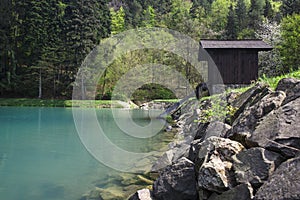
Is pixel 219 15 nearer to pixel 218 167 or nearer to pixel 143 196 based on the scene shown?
pixel 143 196

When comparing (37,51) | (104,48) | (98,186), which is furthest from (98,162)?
(37,51)

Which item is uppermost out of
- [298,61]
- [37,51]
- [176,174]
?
[37,51]

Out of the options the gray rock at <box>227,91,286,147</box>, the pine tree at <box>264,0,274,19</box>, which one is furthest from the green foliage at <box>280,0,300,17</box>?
the gray rock at <box>227,91,286,147</box>

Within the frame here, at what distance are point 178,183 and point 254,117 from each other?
5.02 feet

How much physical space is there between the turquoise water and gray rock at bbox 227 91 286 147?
3804 millimetres

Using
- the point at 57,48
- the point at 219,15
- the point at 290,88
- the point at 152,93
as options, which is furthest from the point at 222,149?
the point at 219,15

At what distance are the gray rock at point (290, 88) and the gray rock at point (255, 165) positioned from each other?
1.01 meters

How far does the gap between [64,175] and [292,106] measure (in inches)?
244

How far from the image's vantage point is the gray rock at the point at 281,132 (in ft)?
12.5

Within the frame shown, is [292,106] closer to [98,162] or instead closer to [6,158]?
[98,162]

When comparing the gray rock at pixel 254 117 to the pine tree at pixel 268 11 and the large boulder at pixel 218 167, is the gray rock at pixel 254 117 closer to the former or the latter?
the large boulder at pixel 218 167

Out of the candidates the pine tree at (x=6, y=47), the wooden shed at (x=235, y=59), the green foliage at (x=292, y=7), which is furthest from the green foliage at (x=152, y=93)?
the wooden shed at (x=235, y=59)

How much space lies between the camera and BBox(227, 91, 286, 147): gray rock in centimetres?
464

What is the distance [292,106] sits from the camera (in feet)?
13.8
